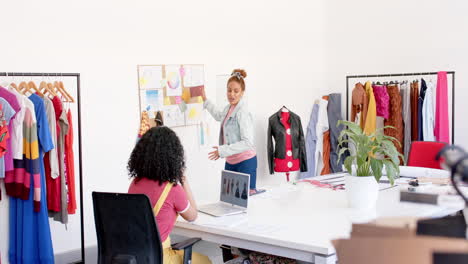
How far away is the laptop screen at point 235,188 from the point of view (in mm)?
3205

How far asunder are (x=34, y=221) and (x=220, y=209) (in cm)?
141

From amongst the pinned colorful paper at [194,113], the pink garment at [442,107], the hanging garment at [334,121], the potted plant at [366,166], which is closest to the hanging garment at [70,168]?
the pinned colorful paper at [194,113]

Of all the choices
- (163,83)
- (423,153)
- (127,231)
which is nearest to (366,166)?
(127,231)

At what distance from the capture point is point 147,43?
509 centimetres

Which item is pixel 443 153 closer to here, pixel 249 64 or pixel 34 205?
pixel 34 205

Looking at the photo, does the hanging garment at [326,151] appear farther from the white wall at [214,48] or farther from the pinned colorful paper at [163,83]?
the pinned colorful paper at [163,83]

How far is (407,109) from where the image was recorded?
5812 millimetres

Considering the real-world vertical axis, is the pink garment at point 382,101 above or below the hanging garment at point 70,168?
above

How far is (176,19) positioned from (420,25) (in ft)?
8.63

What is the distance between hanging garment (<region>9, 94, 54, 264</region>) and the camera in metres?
3.81

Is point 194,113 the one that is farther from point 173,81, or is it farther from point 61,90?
point 61,90

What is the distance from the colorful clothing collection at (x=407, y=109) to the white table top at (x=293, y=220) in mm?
2092

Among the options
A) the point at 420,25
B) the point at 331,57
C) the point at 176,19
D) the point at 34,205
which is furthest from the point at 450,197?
the point at 331,57

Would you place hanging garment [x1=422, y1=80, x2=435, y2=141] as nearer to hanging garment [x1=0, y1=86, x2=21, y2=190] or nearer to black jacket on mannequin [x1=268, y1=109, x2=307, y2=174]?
black jacket on mannequin [x1=268, y1=109, x2=307, y2=174]
